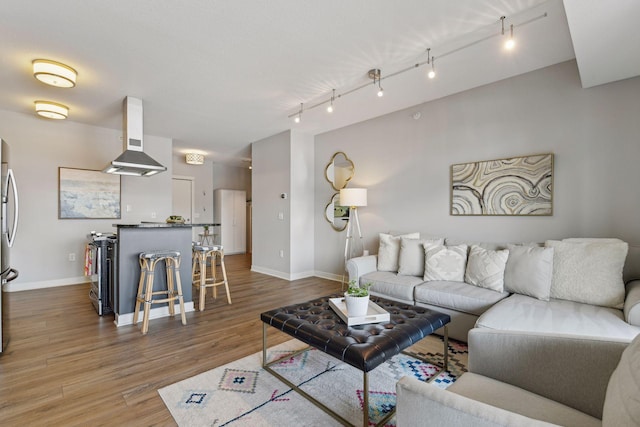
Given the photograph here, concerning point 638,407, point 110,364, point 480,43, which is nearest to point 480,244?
point 480,43

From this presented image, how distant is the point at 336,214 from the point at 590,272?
11.5ft

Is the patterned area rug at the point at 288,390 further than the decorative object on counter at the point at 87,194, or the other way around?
the decorative object on counter at the point at 87,194

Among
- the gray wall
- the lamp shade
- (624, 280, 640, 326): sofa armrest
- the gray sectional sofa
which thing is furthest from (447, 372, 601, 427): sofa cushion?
the lamp shade

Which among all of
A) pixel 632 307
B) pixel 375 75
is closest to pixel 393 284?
pixel 632 307

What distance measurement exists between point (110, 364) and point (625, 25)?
4.40 meters

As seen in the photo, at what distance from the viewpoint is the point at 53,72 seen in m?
3.04

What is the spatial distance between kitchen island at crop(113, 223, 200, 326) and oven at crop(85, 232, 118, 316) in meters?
0.20

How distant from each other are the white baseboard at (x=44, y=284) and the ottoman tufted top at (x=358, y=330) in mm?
4527

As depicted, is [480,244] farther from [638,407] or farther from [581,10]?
[638,407]

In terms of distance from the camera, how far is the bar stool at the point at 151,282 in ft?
10.1

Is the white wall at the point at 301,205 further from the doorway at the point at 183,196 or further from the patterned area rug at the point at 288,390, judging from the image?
the doorway at the point at 183,196

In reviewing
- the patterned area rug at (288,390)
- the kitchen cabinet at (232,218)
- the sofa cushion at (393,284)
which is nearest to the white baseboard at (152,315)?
the patterned area rug at (288,390)

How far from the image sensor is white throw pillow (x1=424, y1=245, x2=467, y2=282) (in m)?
3.15

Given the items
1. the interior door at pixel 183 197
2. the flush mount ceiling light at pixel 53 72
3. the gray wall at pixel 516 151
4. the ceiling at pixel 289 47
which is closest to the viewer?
the ceiling at pixel 289 47
